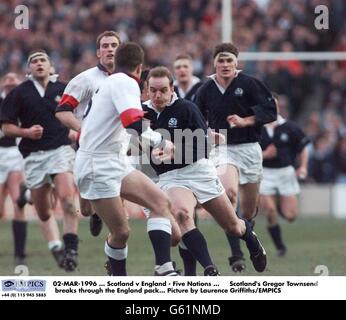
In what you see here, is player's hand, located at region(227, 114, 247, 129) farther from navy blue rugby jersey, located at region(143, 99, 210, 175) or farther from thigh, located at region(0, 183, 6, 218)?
thigh, located at region(0, 183, 6, 218)

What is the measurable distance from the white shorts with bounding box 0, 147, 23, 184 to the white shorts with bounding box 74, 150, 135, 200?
4509 millimetres

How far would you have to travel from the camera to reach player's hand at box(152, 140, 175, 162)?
818 cm

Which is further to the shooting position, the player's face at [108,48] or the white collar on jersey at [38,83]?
the white collar on jersey at [38,83]

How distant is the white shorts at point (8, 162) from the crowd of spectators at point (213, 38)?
609cm

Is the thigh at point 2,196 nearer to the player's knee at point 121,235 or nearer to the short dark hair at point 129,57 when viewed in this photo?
the player's knee at point 121,235

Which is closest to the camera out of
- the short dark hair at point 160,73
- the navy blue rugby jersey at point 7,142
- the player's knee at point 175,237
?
the short dark hair at point 160,73

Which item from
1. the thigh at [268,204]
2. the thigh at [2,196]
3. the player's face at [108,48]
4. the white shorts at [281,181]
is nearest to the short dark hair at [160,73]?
the player's face at [108,48]

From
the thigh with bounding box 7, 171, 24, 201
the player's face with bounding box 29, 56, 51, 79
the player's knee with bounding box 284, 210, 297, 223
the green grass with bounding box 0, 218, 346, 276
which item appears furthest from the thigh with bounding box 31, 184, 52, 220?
the player's knee with bounding box 284, 210, 297, 223

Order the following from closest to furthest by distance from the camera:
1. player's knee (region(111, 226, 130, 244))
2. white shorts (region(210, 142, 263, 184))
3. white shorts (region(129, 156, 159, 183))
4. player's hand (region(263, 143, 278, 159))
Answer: player's knee (region(111, 226, 130, 244))
white shorts (region(129, 156, 159, 183))
white shorts (region(210, 142, 263, 184))
player's hand (region(263, 143, 278, 159))

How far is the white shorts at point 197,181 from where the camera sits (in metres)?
9.24

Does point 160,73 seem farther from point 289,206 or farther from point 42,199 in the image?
point 289,206

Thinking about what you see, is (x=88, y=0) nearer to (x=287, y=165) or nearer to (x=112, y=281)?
(x=287, y=165)

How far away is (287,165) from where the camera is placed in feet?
46.8
